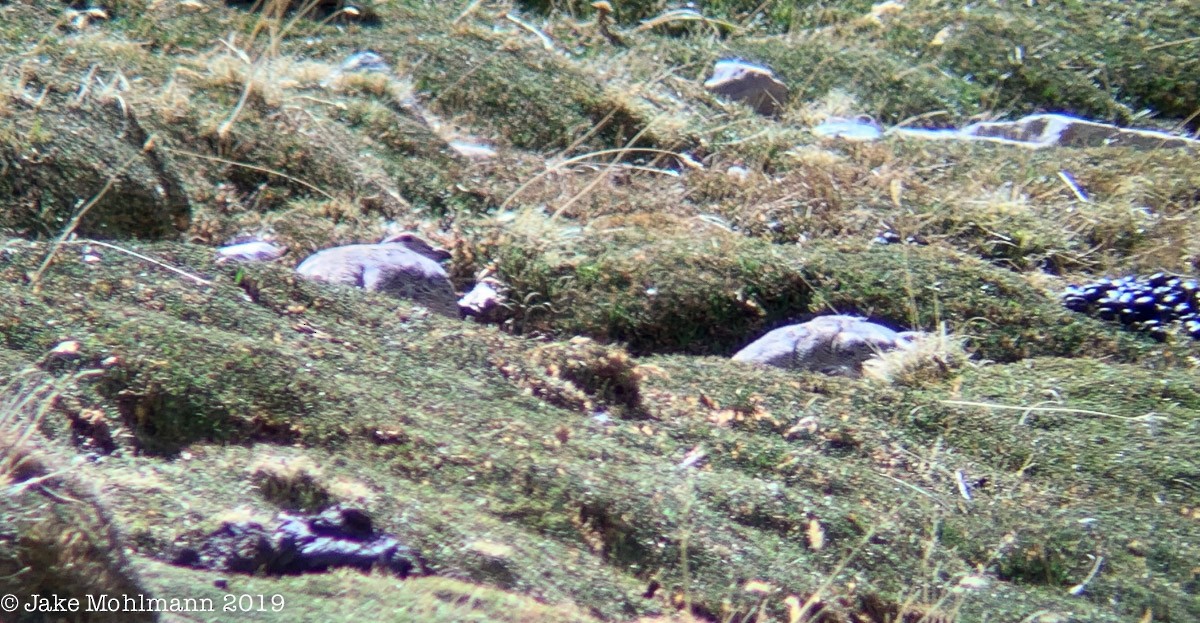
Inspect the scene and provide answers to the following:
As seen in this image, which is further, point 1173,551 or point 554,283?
point 554,283

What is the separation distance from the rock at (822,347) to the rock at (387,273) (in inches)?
46.4

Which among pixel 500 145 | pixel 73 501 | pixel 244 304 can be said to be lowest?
pixel 500 145

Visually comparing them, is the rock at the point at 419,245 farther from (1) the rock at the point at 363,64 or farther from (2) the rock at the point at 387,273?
Result: (1) the rock at the point at 363,64

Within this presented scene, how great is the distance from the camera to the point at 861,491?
3.59m

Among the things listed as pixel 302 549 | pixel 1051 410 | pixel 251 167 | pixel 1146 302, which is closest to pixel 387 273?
pixel 251 167

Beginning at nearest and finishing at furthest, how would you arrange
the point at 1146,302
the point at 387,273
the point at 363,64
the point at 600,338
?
1. the point at 387,273
2. the point at 600,338
3. the point at 1146,302
4. the point at 363,64

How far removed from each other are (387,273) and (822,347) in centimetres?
169

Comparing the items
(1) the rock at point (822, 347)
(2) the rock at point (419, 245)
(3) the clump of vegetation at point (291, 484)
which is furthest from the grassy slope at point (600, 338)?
(1) the rock at point (822, 347)

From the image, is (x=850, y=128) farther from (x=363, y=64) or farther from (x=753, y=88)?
(x=363, y=64)

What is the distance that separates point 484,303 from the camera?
16.4 feet

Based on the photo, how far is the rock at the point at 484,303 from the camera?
4.98 m

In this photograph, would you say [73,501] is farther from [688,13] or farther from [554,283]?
[688,13]

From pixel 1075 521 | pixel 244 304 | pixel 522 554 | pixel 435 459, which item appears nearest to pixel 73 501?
pixel 522 554

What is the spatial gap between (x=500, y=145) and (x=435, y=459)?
3.49 meters
